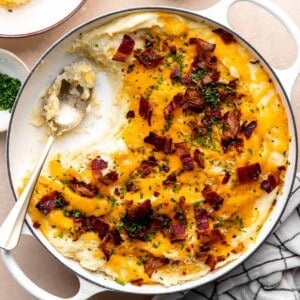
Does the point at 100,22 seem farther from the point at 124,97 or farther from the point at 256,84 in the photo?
the point at 256,84

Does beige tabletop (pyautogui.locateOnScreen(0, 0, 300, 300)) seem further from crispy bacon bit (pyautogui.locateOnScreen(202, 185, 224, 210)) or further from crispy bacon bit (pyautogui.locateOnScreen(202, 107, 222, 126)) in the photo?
crispy bacon bit (pyautogui.locateOnScreen(202, 185, 224, 210))

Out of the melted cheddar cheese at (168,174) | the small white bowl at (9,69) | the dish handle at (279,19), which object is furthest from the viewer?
the small white bowl at (9,69)

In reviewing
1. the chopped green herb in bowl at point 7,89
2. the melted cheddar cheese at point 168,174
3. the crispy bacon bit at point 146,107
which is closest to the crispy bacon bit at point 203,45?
the melted cheddar cheese at point 168,174

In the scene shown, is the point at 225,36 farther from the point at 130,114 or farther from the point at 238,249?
the point at 238,249

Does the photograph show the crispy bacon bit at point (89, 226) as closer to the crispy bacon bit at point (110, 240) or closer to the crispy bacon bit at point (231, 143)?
the crispy bacon bit at point (110, 240)

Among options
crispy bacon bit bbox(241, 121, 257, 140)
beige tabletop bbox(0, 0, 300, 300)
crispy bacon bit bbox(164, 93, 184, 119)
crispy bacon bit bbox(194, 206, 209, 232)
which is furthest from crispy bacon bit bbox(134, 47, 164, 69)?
crispy bacon bit bbox(194, 206, 209, 232)

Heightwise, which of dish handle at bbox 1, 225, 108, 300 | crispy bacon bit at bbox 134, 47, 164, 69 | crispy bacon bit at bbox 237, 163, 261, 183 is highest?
crispy bacon bit at bbox 134, 47, 164, 69
